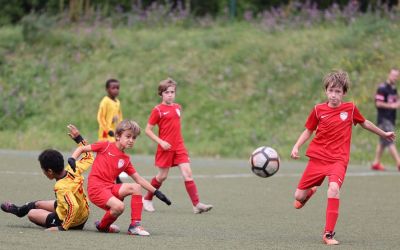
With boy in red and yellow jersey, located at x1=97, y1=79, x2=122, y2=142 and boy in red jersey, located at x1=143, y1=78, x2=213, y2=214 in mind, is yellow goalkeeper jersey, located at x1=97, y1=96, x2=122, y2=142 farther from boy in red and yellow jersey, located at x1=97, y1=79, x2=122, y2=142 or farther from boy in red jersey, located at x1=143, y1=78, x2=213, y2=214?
boy in red jersey, located at x1=143, y1=78, x2=213, y2=214

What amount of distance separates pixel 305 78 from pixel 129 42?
5859 mm

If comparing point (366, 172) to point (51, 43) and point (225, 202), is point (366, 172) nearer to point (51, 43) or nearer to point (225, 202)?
point (225, 202)

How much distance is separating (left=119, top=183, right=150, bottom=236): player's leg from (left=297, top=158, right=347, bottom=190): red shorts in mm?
1730

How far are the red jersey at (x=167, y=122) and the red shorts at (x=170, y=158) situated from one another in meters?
0.07

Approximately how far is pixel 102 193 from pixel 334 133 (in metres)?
2.41

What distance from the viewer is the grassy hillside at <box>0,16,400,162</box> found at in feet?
75.6

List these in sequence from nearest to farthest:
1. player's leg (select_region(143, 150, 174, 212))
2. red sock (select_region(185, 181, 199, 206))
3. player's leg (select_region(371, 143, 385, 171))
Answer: red sock (select_region(185, 181, 199, 206)), player's leg (select_region(143, 150, 174, 212)), player's leg (select_region(371, 143, 385, 171))

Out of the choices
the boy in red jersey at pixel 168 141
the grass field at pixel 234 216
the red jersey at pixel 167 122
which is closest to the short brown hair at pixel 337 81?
the grass field at pixel 234 216

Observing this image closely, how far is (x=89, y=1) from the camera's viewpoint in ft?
105

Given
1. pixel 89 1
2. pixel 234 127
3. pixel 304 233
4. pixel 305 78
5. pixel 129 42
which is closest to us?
pixel 304 233

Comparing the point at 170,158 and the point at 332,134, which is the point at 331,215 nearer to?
the point at 332,134

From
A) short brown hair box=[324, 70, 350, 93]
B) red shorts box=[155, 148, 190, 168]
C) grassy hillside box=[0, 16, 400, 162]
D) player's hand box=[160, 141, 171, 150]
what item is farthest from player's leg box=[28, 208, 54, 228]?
grassy hillside box=[0, 16, 400, 162]

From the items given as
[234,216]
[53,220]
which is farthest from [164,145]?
[53,220]

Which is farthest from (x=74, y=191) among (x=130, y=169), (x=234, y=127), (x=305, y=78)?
(x=305, y=78)
